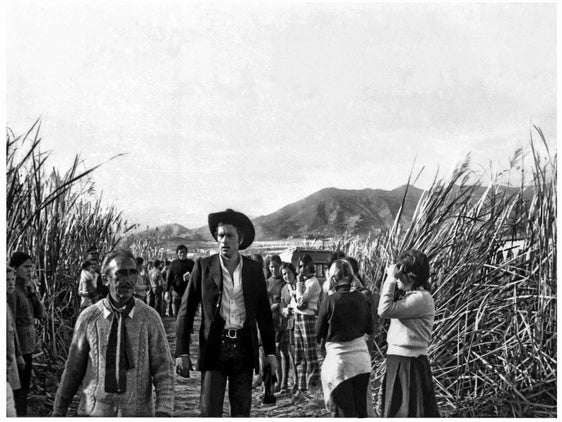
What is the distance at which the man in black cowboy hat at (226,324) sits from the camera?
165 inches

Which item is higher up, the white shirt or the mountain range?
the mountain range

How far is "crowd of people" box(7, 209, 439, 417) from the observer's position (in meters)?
3.31

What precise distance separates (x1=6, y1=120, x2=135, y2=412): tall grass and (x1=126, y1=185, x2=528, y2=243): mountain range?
0.64 m

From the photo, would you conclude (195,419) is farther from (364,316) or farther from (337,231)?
(337,231)

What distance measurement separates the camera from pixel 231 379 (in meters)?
4.24

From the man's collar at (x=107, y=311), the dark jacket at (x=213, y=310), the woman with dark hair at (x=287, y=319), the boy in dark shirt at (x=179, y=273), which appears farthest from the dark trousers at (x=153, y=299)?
the man's collar at (x=107, y=311)

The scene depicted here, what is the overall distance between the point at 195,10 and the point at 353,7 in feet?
4.09

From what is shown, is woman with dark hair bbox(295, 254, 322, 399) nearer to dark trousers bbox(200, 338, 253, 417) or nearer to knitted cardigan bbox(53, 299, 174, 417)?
→ dark trousers bbox(200, 338, 253, 417)

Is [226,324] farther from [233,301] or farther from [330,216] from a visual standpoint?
[330,216]

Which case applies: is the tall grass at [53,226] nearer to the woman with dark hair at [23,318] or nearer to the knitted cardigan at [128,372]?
the woman with dark hair at [23,318]

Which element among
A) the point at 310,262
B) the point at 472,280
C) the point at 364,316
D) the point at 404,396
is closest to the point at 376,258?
the point at 310,262

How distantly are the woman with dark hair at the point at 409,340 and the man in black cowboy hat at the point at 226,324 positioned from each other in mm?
725

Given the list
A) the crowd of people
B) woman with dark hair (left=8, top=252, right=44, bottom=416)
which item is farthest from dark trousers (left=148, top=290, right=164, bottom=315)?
woman with dark hair (left=8, top=252, right=44, bottom=416)

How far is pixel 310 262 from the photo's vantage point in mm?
5973
